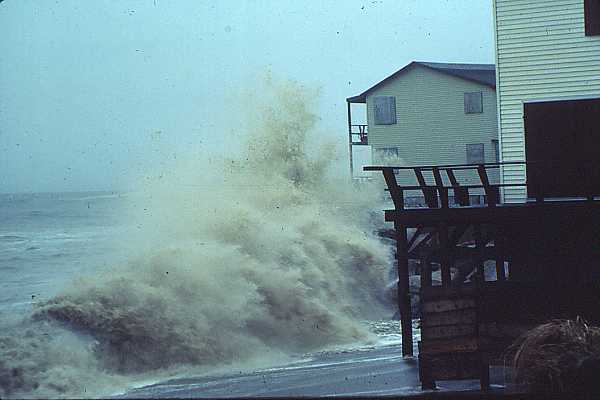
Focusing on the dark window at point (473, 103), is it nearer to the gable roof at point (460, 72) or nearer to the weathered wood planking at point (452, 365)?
the gable roof at point (460, 72)

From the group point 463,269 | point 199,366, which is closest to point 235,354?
point 199,366

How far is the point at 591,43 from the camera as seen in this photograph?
11.7 metres

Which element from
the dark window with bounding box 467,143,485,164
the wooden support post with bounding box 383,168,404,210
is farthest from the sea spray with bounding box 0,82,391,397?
the wooden support post with bounding box 383,168,404,210

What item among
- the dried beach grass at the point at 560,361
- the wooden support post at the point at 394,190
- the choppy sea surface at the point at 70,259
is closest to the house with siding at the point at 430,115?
the choppy sea surface at the point at 70,259

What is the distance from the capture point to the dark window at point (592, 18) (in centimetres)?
1165

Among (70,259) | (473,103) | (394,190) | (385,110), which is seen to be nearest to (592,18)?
(394,190)

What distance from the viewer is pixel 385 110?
28188 millimetres

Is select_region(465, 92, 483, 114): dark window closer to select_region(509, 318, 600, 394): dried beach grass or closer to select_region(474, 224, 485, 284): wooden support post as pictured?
select_region(474, 224, 485, 284): wooden support post

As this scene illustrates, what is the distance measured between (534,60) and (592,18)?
0.92 m

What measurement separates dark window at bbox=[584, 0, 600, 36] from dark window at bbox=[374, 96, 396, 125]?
15.8 metres

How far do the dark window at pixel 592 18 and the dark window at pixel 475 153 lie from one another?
1419 cm

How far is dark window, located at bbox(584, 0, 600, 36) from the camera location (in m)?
11.6

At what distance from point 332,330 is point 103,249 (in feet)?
49.1

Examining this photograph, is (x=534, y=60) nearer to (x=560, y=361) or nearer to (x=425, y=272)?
(x=425, y=272)
